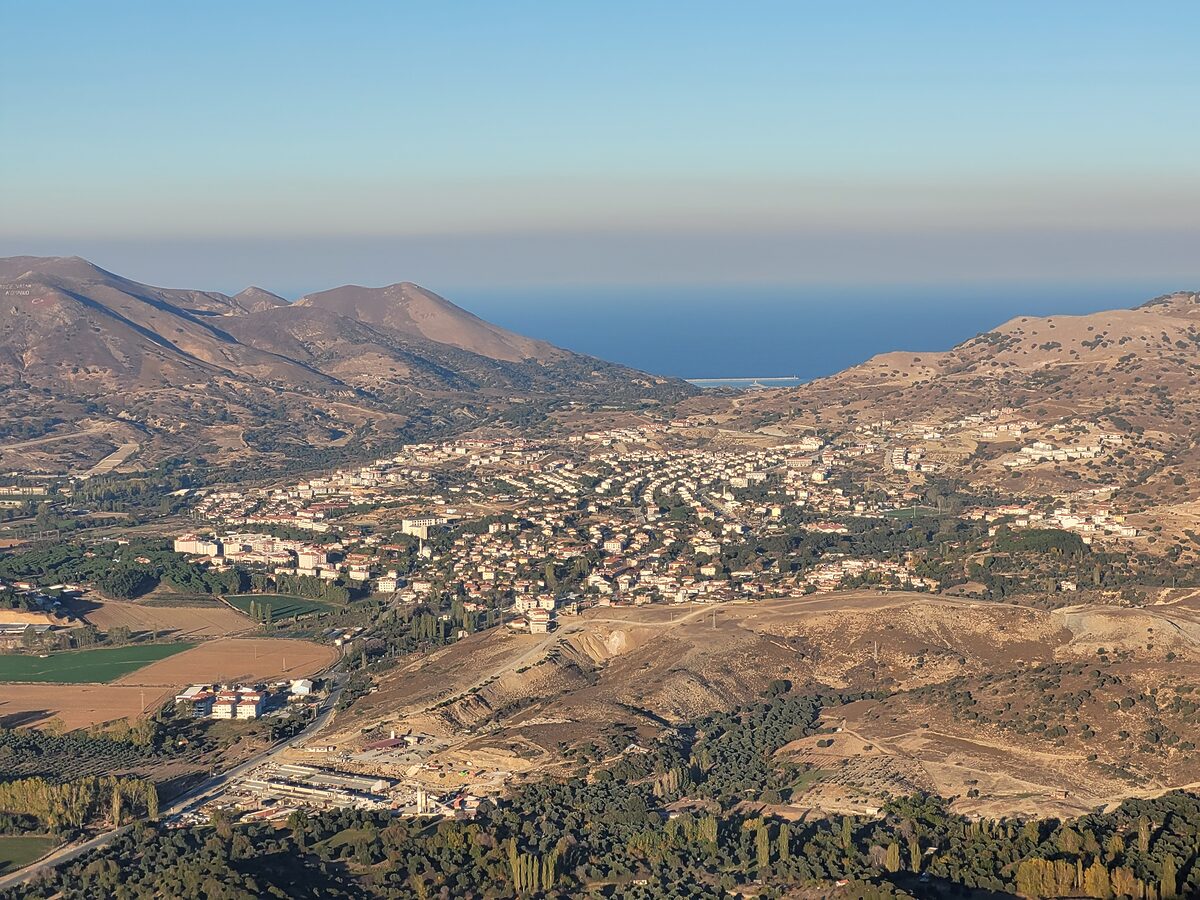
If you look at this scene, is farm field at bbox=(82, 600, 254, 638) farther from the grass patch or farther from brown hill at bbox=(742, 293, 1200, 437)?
brown hill at bbox=(742, 293, 1200, 437)

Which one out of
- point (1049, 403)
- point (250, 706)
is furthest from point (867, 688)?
point (1049, 403)

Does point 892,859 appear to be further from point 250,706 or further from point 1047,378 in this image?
point 1047,378

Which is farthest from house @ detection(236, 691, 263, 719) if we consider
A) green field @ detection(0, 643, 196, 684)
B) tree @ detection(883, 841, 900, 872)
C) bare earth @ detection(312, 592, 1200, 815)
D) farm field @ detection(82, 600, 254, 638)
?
tree @ detection(883, 841, 900, 872)

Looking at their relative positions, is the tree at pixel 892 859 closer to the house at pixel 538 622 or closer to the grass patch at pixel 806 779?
the grass patch at pixel 806 779

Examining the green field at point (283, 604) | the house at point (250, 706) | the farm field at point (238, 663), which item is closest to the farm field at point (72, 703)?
the farm field at point (238, 663)

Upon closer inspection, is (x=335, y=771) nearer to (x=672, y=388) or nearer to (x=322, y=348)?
(x=672, y=388)
